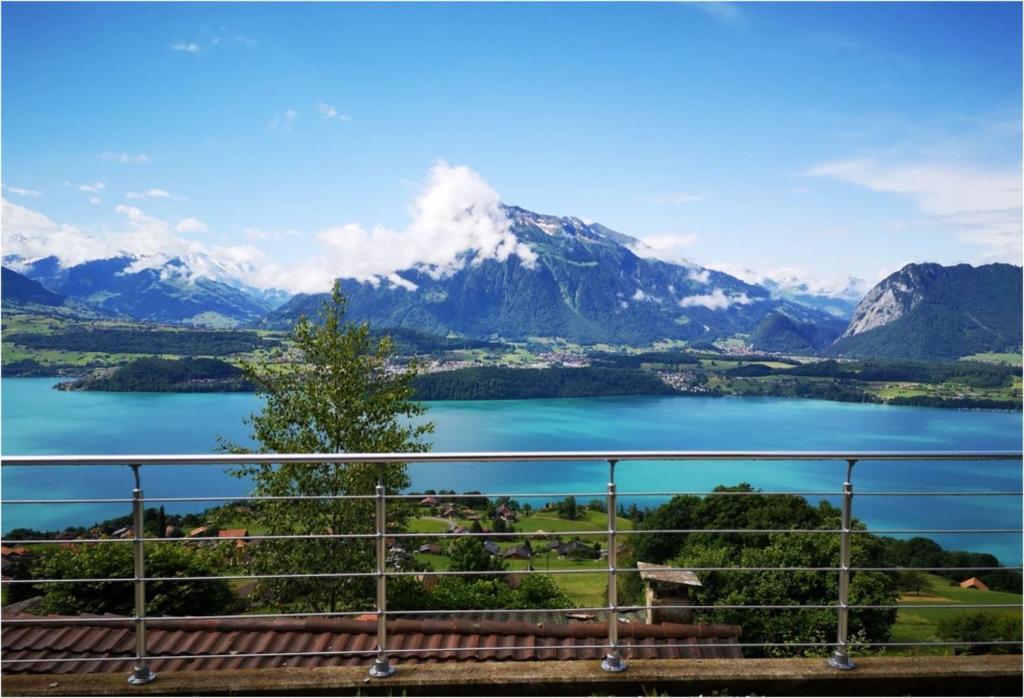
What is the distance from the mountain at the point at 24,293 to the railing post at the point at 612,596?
18645 centimetres

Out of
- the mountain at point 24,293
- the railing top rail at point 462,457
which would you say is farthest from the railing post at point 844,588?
the mountain at point 24,293

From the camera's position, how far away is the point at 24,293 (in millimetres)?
171250

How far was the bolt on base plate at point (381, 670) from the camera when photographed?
108 inches

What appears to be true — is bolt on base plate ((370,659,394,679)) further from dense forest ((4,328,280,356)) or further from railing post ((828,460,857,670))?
dense forest ((4,328,280,356))

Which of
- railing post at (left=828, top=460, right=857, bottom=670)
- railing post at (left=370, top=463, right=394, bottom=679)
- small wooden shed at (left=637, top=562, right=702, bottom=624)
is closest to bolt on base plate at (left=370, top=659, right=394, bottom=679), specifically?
railing post at (left=370, top=463, right=394, bottom=679)

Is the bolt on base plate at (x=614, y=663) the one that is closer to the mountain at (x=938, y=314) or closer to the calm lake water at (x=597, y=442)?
the calm lake water at (x=597, y=442)

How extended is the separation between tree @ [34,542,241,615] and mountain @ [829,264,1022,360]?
164 m

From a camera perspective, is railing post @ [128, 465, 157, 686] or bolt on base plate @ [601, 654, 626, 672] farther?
bolt on base plate @ [601, 654, 626, 672]

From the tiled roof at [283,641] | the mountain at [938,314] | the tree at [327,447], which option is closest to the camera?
the tiled roof at [283,641]

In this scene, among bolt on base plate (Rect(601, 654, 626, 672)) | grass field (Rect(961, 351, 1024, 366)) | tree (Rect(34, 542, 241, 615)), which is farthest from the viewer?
grass field (Rect(961, 351, 1024, 366))

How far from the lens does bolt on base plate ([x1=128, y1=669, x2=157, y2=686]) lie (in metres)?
2.70

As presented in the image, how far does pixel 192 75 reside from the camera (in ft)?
223

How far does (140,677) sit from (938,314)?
194367 mm

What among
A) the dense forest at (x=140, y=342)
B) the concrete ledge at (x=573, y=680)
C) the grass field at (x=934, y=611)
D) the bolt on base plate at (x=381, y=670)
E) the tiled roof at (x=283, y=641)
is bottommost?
the grass field at (x=934, y=611)
